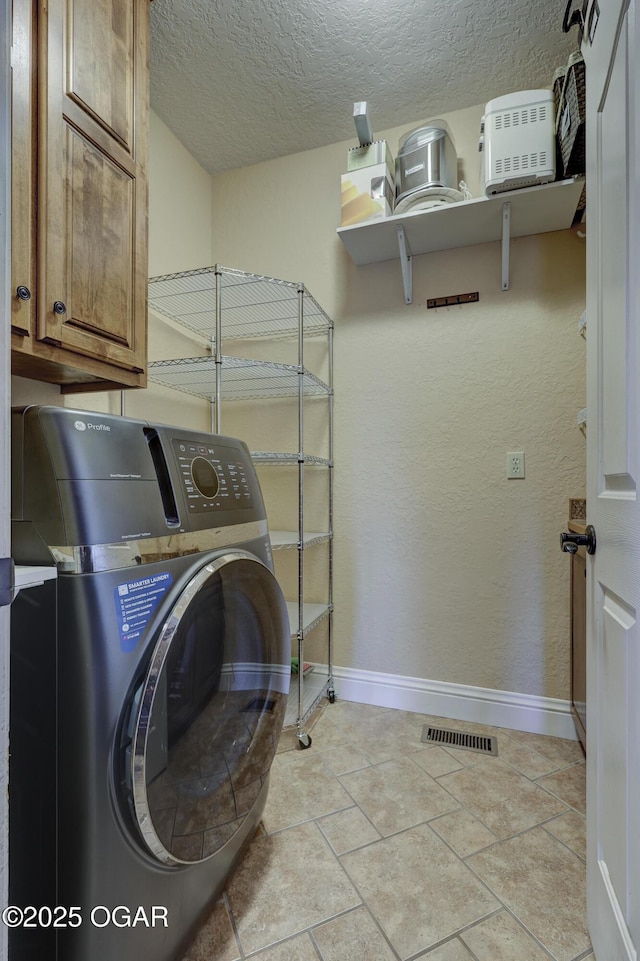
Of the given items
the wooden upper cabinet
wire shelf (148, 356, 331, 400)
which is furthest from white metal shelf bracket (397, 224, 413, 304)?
the wooden upper cabinet

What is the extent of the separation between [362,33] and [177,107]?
0.83m

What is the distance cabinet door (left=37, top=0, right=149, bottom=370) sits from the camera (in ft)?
3.33

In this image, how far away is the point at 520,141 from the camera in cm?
163

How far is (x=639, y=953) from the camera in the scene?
2.20 feet

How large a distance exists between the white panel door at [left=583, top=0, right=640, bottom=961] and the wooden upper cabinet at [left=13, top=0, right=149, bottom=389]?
1.15 m

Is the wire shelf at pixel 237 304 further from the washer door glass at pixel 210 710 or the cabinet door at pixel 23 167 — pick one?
the washer door glass at pixel 210 710

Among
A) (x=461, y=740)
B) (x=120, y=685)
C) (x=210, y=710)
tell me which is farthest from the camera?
(x=461, y=740)

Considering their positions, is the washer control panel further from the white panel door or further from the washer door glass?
the white panel door

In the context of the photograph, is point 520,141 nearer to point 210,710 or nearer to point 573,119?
point 573,119

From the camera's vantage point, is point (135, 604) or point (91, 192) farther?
point (91, 192)

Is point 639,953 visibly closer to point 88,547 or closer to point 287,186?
point 88,547

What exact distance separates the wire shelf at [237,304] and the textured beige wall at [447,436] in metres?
0.19

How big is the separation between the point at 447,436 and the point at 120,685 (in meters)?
1.67

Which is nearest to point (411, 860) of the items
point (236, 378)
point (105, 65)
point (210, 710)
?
→ point (210, 710)
